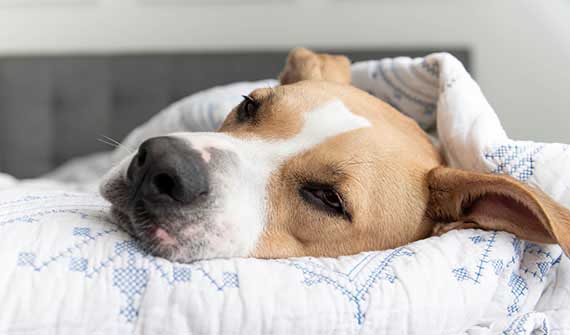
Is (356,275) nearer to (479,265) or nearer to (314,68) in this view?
(479,265)

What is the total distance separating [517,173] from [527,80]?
2133mm

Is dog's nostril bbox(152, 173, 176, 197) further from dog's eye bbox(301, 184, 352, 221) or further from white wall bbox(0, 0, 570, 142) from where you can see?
white wall bbox(0, 0, 570, 142)

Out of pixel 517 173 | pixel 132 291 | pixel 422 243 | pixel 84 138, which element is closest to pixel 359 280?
pixel 422 243

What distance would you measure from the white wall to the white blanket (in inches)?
80.8

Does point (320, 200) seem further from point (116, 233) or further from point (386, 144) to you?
point (116, 233)

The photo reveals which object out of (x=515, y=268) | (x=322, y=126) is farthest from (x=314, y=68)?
(x=515, y=268)

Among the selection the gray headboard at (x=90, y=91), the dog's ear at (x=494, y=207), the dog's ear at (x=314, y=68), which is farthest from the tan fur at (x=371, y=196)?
the gray headboard at (x=90, y=91)

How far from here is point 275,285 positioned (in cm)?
100

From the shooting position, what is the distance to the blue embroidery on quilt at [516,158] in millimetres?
1299

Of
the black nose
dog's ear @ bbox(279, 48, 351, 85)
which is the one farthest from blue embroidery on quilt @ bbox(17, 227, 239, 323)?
dog's ear @ bbox(279, 48, 351, 85)

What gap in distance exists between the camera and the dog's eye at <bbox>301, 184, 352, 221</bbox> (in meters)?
1.25

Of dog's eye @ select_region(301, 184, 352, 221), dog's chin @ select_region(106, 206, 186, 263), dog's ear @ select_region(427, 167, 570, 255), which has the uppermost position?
dog's ear @ select_region(427, 167, 570, 255)

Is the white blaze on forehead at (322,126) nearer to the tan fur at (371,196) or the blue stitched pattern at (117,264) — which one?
the tan fur at (371,196)

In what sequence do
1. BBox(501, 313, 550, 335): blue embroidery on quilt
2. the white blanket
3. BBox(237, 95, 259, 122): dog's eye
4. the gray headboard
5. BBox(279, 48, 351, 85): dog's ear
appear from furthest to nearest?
the gray headboard, BBox(279, 48, 351, 85): dog's ear, BBox(237, 95, 259, 122): dog's eye, BBox(501, 313, 550, 335): blue embroidery on quilt, the white blanket
